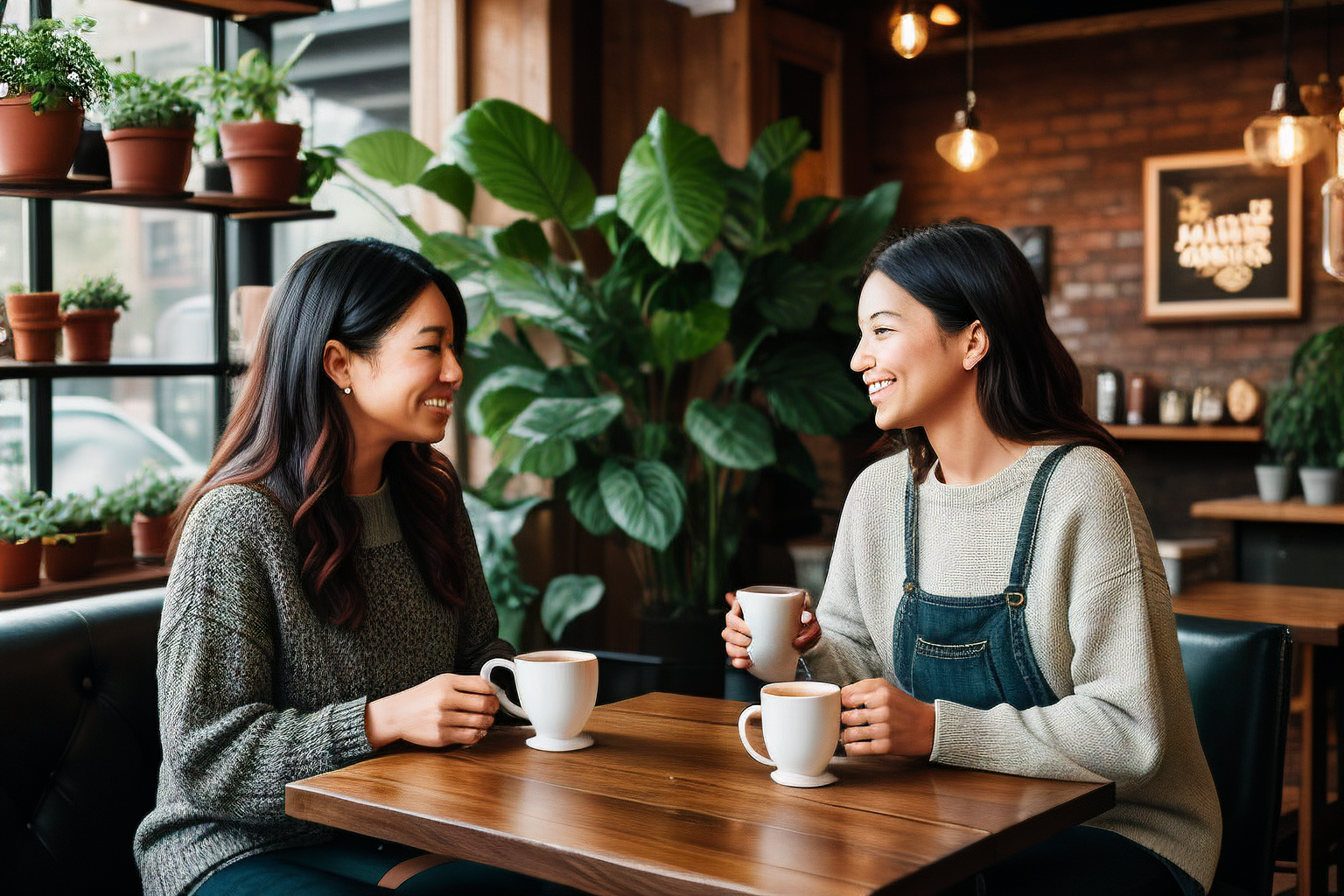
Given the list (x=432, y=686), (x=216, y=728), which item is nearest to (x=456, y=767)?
(x=432, y=686)

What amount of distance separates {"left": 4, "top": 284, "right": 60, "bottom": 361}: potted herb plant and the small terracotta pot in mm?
410

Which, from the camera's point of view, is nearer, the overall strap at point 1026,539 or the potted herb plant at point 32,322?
the overall strap at point 1026,539

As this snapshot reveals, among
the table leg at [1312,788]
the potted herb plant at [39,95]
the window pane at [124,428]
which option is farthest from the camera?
the window pane at [124,428]

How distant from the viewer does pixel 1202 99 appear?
6.18 m

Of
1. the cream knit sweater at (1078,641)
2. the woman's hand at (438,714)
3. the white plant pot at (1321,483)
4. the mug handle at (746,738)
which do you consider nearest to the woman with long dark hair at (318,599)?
the woman's hand at (438,714)

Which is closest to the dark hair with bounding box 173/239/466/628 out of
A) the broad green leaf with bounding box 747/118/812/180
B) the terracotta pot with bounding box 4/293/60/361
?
the terracotta pot with bounding box 4/293/60/361

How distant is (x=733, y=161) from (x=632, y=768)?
361 centimetres

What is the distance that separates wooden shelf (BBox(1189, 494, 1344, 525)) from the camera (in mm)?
4914

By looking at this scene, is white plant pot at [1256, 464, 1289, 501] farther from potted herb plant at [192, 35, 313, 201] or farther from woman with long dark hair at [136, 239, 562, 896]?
woman with long dark hair at [136, 239, 562, 896]

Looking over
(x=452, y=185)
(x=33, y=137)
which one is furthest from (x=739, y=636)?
(x=452, y=185)

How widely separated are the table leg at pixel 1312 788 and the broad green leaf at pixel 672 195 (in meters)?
1.76

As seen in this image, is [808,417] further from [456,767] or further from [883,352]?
[456,767]

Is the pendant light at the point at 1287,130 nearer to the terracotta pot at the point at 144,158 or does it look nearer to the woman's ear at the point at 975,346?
the woman's ear at the point at 975,346

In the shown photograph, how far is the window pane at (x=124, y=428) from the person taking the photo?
121 inches
